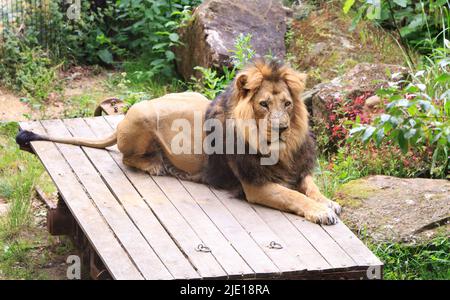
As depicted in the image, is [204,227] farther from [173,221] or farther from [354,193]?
[354,193]

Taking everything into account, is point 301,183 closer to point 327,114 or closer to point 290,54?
point 327,114

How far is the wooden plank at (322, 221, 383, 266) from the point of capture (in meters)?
5.21

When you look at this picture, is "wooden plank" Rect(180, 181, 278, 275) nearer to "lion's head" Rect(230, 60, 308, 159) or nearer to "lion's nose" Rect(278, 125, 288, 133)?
"lion's head" Rect(230, 60, 308, 159)

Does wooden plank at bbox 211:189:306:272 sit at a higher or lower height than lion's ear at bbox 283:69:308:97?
lower

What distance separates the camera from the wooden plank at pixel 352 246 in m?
5.21

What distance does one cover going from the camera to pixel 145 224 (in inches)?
223

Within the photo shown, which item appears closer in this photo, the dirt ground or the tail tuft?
the tail tuft

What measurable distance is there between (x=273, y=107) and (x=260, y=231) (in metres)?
0.85

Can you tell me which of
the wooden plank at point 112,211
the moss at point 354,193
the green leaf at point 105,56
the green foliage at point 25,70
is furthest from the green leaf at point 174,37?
the moss at point 354,193

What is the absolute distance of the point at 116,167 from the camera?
668cm

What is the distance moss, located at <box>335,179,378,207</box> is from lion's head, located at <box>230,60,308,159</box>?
87cm

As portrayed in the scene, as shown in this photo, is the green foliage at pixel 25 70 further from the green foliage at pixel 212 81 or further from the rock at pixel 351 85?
the rock at pixel 351 85

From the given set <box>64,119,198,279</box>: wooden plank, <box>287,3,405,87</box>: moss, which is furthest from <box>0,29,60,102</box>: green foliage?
<box>287,3,405,87</box>: moss
